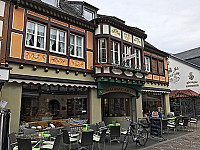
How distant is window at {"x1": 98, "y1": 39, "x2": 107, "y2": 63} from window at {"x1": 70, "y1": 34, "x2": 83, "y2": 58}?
1.36 m

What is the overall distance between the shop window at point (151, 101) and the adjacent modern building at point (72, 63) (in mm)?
100

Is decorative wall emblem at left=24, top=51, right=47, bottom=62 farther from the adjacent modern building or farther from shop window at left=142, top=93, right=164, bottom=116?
shop window at left=142, top=93, right=164, bottom=116

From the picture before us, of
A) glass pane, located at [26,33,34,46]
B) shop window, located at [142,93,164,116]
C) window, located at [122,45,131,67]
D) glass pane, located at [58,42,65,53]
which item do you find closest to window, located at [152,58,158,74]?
shop window, located at [142,93,164,116]

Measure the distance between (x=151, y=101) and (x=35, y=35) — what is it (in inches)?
506

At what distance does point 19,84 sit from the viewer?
25.3 feet

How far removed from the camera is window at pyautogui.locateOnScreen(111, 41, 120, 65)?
11.4m

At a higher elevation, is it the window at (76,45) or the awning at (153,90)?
the window at (76,45)

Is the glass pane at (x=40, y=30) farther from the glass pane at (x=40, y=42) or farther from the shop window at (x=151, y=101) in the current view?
the shop window at (x=151, y=101)

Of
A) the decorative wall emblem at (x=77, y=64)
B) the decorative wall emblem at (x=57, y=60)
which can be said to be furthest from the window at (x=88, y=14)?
the decorative wall emblem at (x=57, y=60)

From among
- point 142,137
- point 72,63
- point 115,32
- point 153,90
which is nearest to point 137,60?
point 115,32

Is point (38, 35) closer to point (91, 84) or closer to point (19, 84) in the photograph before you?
point (19, 84)

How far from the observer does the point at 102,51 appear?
11.1 meters

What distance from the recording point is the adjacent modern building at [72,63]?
310 inches

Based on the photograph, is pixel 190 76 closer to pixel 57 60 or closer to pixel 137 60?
pixel 137 60
